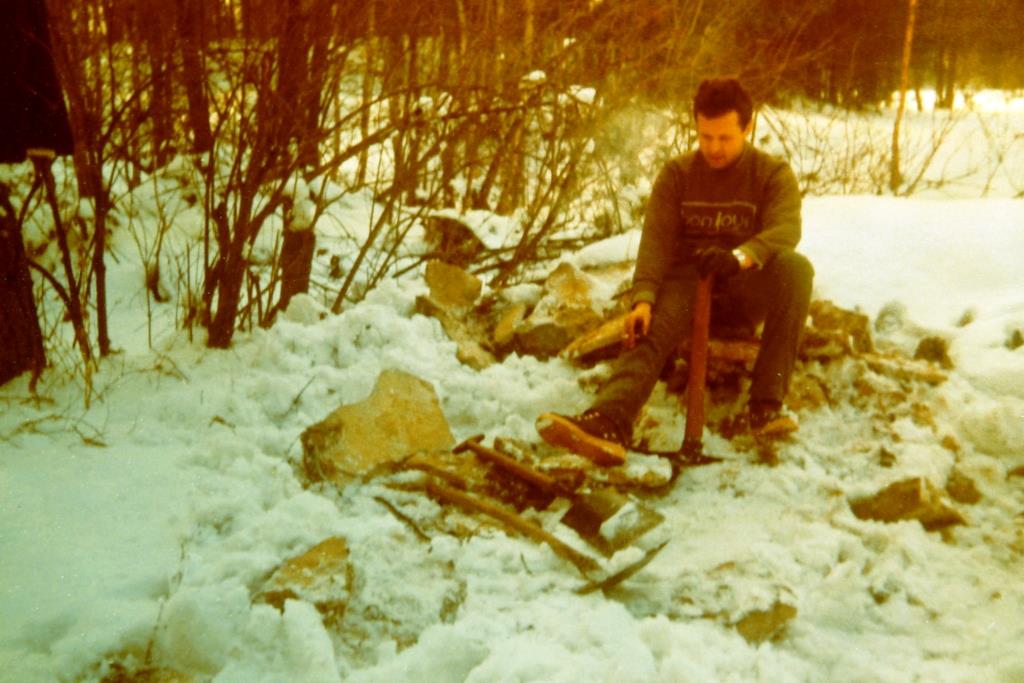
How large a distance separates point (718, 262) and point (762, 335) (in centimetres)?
40

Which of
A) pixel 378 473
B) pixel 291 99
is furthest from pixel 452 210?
pixel 378 473

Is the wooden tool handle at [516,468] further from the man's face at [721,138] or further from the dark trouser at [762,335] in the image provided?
the man's face at [721,138]

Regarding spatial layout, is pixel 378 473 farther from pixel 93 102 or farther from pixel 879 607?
pixel 93 102

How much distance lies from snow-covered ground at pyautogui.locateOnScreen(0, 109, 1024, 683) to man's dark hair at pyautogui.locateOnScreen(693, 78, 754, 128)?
1.31 m

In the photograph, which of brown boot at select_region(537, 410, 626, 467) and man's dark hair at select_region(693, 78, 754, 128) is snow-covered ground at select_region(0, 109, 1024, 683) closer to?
brown boot at select_region(537, 410, 626, 467)

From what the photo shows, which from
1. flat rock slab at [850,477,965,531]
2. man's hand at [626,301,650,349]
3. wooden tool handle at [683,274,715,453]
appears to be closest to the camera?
flat rock slab at [850,477,965,531]

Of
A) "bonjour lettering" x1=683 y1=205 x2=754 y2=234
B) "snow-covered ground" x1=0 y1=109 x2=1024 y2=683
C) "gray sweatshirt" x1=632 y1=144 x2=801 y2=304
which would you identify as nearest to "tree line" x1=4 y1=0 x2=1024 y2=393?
"snow-covered ground" x1=0 y1=109 x2=1024 y2=683

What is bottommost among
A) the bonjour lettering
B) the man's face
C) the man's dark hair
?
the bonjour lettering

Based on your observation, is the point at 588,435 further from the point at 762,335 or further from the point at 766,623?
the point at 766,623

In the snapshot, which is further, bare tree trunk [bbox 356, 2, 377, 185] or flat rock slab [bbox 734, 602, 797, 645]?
bare tree trunk [bbox 356, 2, 377, 185]

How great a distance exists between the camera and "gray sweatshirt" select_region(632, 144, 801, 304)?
3.57 meters

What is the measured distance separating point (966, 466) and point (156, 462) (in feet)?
10.1

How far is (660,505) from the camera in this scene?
301 centimetres

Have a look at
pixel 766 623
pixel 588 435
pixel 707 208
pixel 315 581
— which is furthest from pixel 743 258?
pixel 315 581
